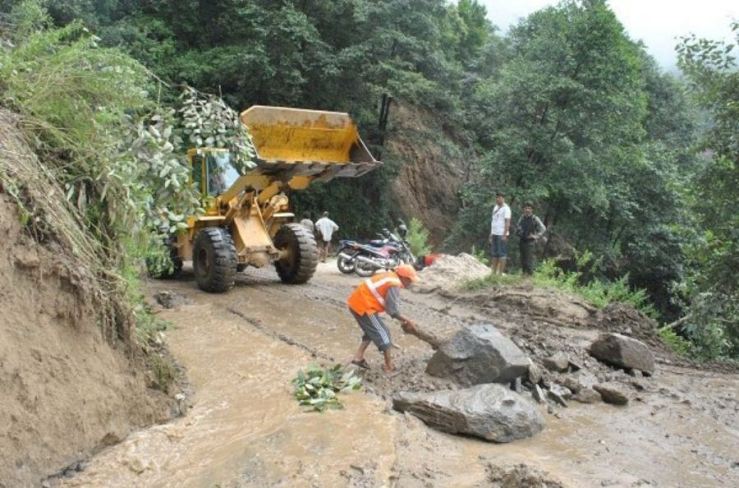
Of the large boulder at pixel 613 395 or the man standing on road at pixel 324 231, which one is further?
the man standing on road at pixel 324 231

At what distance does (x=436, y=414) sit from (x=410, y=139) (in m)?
19.9

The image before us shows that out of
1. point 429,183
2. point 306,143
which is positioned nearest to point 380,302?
point 306,143

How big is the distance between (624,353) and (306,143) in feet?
19.1

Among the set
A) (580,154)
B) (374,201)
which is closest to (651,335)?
(580,154)

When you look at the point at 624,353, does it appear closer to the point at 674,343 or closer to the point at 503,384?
the point at 503,384

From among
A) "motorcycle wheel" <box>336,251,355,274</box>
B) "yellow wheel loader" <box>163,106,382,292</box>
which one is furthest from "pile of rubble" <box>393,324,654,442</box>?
"motorcycle wheel" <box>336,251,355,274</box>

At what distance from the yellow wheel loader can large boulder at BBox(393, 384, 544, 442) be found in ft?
16.6

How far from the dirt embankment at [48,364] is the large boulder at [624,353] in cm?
567

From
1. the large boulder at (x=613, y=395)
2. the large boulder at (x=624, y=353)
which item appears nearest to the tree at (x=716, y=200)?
the large boulder at (x=624, y=353)

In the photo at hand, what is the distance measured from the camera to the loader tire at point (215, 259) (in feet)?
33.5

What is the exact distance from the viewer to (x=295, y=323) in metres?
9.10

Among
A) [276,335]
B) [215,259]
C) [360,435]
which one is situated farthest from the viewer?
[215,259]

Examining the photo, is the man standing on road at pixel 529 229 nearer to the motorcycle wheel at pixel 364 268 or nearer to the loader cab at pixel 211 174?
the motorcycle wheel at pixel 364 268

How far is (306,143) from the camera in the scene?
1100 cm
